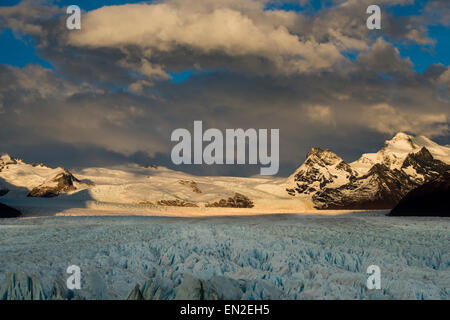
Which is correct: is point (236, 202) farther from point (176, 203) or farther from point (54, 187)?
point (54, 187)

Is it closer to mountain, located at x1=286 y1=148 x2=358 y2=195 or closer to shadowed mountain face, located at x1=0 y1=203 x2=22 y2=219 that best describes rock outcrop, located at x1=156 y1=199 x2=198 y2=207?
shadowed mountain face, located at x1=0 y1=203 x2=22 y2=219

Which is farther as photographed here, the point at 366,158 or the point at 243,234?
the point at 366,158

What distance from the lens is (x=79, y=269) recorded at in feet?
33.8

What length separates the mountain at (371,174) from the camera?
100m

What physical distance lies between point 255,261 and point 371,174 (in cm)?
10171

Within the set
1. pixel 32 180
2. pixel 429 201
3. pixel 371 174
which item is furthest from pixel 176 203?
pixel 429 201

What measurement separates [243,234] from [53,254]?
28.2 ft

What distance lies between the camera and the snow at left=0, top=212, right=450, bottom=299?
912 cm

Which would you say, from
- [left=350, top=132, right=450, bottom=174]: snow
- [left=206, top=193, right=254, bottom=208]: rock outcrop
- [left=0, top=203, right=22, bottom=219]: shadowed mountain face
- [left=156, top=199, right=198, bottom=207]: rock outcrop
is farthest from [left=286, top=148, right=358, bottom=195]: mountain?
[left=0, top=203, right=22, bottom=219]: shadowed mountain face

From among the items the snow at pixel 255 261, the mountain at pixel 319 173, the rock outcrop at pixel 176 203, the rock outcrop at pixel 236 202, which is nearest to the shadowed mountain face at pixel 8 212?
the snow at pixel 255 261

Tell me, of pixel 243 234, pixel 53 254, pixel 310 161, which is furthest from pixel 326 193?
pixel 53 254

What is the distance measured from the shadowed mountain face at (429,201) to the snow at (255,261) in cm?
2003

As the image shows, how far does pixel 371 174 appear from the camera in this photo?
106 m
